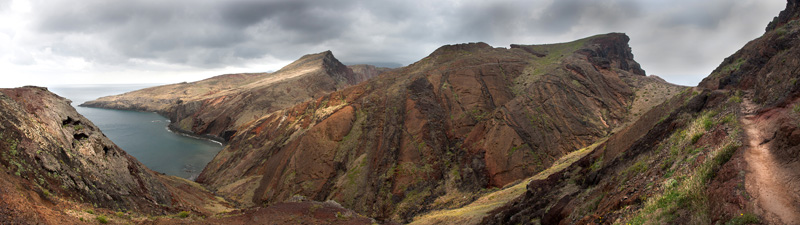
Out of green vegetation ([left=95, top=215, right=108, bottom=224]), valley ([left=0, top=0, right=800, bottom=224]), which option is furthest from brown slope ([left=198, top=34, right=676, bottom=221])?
green vegetation ([left=95, top=215, right=108, bottom=224])

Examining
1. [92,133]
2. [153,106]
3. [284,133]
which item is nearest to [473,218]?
[92,133]

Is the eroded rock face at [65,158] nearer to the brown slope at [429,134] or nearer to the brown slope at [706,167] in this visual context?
the brown slope at [429,134]

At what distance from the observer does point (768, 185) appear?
7.12 metres

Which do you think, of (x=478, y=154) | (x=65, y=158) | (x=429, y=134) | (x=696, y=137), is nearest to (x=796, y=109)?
(x=696, y=137)

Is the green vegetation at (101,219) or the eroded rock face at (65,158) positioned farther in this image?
the eroded rock face at (65,158)

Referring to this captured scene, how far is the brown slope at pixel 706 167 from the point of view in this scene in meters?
7.09

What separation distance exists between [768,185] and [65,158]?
89.9 feet

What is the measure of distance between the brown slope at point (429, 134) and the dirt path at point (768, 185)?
64.9 feet

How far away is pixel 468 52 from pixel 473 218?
136 feet

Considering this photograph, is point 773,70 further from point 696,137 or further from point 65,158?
point 65,158

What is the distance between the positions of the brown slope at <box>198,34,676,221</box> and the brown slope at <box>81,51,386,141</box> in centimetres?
4284

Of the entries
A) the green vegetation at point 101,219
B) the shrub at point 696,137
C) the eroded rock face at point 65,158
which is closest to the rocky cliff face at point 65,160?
the eroded rock face at point 65,158

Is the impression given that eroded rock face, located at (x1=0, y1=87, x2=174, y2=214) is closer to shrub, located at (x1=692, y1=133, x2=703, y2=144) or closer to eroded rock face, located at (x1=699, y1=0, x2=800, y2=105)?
shrub, located at (x1=692, y1=133, x2=703, y2=144)

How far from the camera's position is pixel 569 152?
101ft
